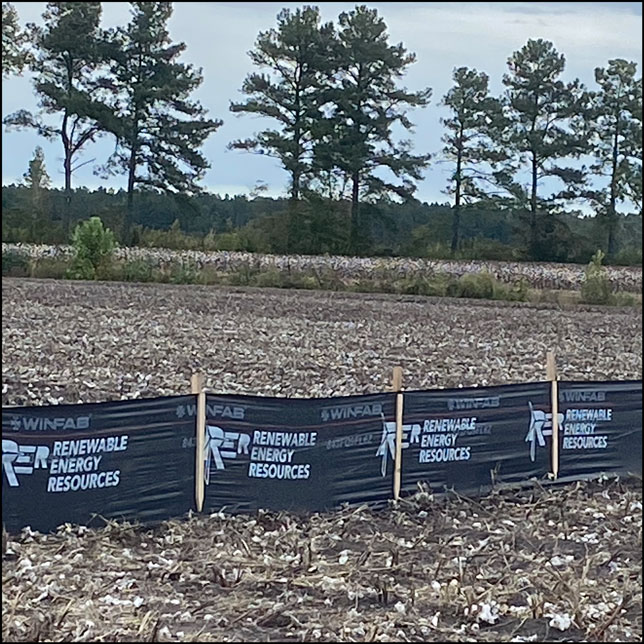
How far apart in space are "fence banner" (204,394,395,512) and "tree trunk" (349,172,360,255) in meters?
31.5

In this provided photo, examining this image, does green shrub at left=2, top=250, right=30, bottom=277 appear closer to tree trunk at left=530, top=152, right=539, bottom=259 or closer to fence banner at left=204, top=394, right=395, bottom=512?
tree trunk at left=530, top=152, right=539, bottom=259

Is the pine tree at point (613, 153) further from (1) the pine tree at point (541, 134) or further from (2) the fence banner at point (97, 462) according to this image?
(2) the fence banner at point (97, 462)

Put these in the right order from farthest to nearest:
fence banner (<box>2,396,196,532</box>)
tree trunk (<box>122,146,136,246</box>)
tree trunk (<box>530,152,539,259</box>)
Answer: tree trunk (<box>530,152,539,259</box>), tree trunk (<box>122,146,136,246</box>), fence banner (<box>2,396,196,532</box>)


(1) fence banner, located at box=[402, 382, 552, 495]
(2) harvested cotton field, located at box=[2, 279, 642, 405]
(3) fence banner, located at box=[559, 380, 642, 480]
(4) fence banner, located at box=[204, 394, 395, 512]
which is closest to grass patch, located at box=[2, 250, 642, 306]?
(2) harvested cotton field, located at box=[2, 279, 642, 405]

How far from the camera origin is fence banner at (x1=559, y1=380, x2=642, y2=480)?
9.60 meters

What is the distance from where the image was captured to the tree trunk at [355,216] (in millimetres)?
40250

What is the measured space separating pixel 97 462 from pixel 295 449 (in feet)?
4.90

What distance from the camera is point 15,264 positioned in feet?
115

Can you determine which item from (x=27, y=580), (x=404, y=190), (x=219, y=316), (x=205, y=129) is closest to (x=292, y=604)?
(x=27, y=580)

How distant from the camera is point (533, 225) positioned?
1656 inches

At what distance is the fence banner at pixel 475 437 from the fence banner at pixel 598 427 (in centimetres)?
19

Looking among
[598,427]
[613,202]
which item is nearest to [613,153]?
[613,202]

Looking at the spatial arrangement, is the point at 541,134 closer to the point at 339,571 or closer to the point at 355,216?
the point at 355,216

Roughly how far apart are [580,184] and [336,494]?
1414 inches
